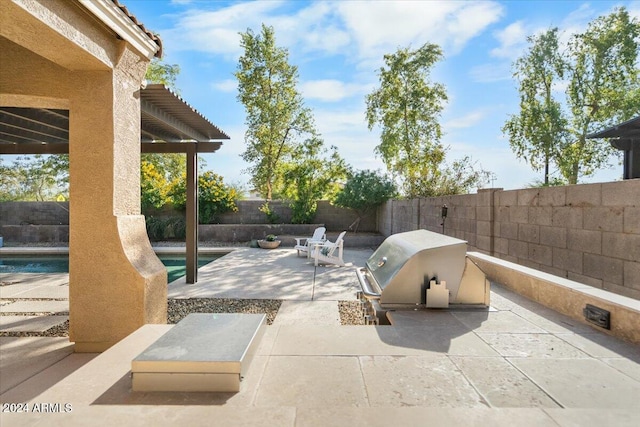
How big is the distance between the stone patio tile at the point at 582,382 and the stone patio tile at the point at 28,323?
195 inches

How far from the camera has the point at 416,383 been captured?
6.40 ft

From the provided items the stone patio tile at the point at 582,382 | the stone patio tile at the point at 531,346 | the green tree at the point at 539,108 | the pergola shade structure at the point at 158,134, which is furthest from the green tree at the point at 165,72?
the stone patio tile at the point at 582,382

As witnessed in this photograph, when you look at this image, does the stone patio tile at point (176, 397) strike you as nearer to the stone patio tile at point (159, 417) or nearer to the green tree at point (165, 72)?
the stone patio tile at point (159, 417)

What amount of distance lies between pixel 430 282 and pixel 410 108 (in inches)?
445

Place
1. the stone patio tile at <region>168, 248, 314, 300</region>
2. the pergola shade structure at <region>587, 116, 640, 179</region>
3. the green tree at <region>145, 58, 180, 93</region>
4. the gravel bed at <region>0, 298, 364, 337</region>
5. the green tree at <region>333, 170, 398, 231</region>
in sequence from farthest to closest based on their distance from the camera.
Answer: the green tree at <region>145, 58, 180, 93</region>, the green tree at <region>333, 170, 398, 231</region>, the pergola shade structure at <region>587, 116, 640, 179</region>, the stone patio tile at <region>168, 248, 314, 300</region>, the gravel bed at <region>0, 298, 364, 337</region>

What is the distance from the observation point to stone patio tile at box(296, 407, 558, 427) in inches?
61.5

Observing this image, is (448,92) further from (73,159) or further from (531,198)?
(73,159)

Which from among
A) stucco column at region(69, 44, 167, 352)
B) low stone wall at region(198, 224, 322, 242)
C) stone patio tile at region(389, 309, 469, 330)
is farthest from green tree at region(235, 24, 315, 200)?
stone patio tile at region(389, 309, 469, 330)

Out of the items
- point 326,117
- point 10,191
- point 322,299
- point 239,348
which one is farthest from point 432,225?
point 10,191

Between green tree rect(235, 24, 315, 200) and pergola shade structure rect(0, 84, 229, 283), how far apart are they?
9.95m

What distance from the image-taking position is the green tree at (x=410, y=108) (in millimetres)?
12742

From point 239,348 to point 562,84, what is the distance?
19.7 m

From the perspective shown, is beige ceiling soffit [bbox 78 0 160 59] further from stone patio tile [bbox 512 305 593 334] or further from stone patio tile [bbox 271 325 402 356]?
stone patio tile [bbox 512 305 593 334]

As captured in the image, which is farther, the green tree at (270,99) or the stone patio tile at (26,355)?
the green tree at (270,99)
